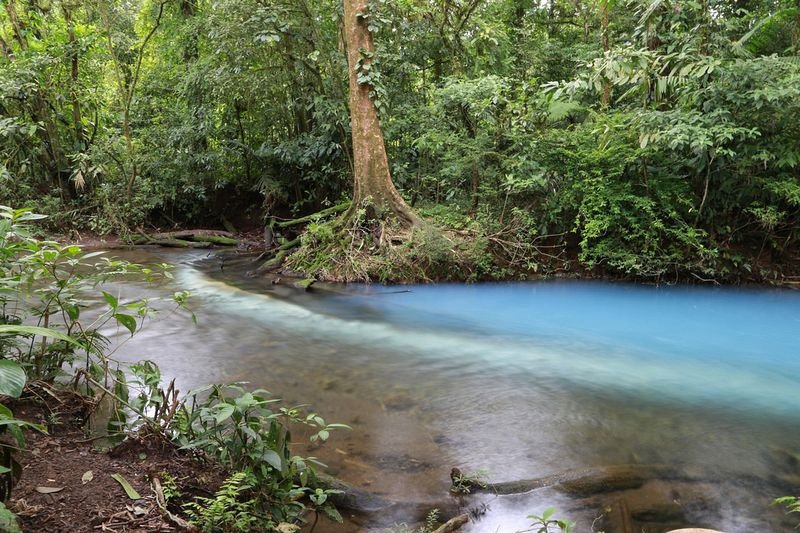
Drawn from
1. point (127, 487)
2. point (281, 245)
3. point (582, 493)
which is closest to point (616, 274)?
point (281, 245)

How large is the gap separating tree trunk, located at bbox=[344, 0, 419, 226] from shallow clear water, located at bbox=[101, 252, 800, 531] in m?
1.55

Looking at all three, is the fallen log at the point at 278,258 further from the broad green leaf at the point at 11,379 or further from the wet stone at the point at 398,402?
the broad green leaf at the point at 11,379

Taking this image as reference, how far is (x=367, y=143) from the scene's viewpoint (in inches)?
376

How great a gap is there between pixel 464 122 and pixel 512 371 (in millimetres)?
6660

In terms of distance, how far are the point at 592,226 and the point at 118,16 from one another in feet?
46.4

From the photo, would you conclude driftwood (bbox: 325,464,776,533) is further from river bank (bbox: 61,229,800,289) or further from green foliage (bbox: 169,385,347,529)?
river bank (bbox: 61,229,800,289)

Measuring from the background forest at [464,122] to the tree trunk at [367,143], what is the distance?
26 centimetres

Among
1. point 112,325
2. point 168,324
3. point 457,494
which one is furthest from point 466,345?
point 112,325

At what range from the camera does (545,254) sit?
9922 millimetres

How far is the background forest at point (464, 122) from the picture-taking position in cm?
859

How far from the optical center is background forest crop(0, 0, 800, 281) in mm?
8586

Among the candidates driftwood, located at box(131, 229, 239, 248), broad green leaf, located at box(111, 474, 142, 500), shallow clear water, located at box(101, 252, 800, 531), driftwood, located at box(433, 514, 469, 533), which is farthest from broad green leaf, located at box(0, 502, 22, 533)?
driftwood, located at box(131, 229, 239, 248)

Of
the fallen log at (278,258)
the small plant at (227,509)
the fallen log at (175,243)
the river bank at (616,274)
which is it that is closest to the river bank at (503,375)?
the river bank at (616,274)

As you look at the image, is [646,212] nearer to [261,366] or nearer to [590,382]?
[590,382]
